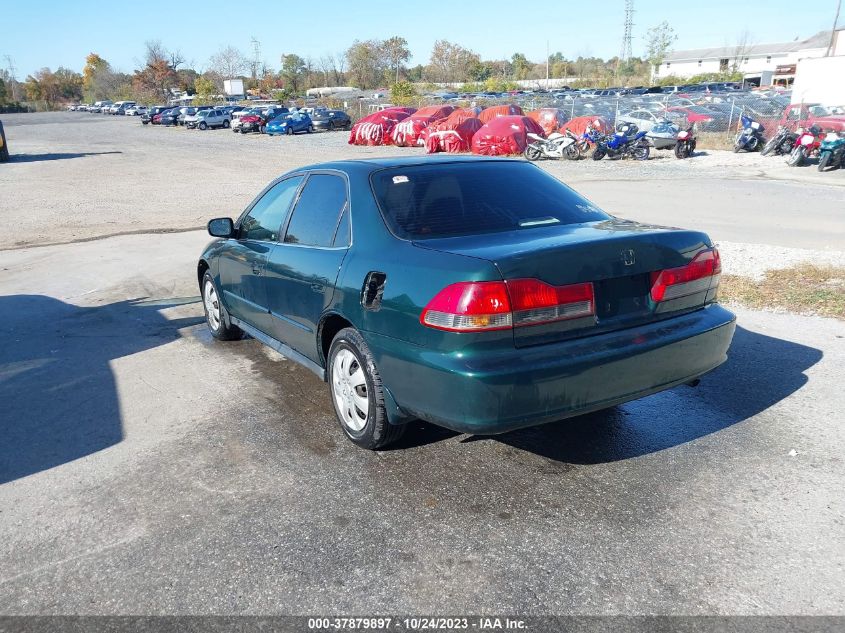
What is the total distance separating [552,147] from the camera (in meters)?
25.2

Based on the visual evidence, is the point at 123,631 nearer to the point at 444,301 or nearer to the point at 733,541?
the point at 444,301

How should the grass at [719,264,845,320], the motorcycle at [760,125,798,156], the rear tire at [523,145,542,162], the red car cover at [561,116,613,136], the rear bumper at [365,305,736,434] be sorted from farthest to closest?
1. the red car cover at [561,116,613,136]
2. the rear tire at [523,145,542,162]
3. the motorcycle at [760,125,798,156]
4. the grass at [719,264,845,320]
5. the rear bumper at [365,305,736,434]

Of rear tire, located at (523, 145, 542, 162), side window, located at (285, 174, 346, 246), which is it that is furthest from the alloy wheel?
rear tire, located at (523, 145, 542, 162)

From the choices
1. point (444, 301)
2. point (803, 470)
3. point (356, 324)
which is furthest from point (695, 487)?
point (356, 324)

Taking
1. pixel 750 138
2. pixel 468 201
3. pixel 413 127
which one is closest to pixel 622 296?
pixel 468 201

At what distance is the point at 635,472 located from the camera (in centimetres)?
363

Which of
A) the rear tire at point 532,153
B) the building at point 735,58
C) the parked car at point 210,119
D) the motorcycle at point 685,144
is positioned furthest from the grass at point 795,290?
the building at point 735,58

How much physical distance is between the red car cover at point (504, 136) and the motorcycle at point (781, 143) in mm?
8030

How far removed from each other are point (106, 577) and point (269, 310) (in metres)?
2.28

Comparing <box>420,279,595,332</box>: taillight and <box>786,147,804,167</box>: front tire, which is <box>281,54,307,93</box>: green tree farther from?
<box>420,279,595,332</box>: taillight

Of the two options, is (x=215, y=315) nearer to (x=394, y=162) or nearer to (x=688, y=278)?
(x=394, y=162)

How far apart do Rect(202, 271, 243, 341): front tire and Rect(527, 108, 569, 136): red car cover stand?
971 inches

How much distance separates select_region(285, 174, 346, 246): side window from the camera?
13.9ft

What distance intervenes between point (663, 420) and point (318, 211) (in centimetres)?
252
